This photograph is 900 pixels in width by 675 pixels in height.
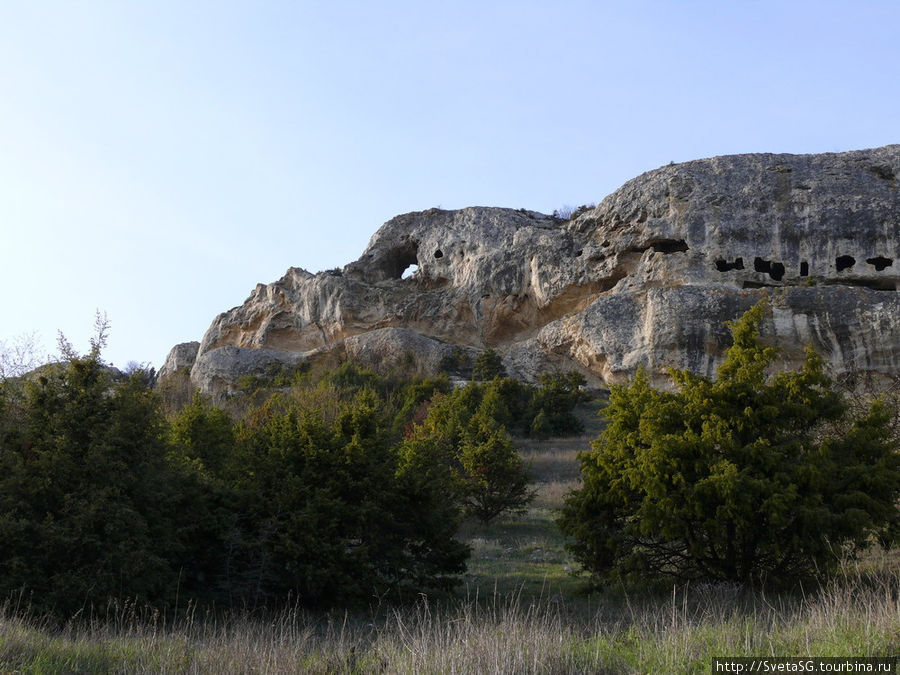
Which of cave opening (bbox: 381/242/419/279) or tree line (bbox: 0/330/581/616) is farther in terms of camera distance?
cave opening (bbox: 381/242/419/279)

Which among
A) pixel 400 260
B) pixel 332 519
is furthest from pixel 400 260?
pixel 332 519

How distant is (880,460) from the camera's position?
29.8 feet

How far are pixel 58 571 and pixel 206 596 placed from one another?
176 centimetres

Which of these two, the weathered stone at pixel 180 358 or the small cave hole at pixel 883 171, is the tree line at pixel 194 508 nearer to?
the small cave hole at pixel 883 171

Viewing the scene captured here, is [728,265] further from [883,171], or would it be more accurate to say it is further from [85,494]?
[85,494]

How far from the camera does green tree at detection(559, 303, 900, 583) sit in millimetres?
8547

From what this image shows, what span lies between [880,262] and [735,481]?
24.6 metres

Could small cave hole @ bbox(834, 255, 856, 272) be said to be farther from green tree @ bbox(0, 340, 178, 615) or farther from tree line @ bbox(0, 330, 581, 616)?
green tree @ bbox(0, 340, 178, 615)

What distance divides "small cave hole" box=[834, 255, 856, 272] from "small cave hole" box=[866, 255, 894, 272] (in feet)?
1.75

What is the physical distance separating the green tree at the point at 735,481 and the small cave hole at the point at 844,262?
851 inches

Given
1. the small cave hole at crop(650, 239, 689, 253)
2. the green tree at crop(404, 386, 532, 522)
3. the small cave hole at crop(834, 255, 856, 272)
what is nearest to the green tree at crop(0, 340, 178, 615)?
the green tree at crop(404, 386, 532, 522)

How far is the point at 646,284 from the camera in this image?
30.5m

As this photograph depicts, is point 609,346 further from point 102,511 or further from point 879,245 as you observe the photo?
point 102,511

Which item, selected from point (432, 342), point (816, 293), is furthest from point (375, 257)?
point (816, 293)
